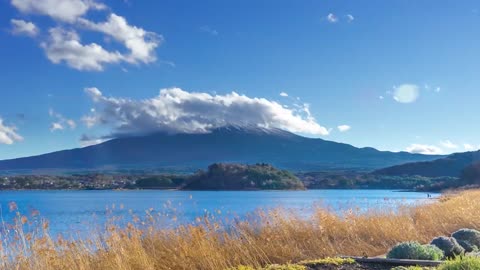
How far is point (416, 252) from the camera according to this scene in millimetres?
8414

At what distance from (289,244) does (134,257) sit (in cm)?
314

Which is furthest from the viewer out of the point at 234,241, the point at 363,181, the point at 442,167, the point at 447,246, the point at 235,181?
the point at 442,167

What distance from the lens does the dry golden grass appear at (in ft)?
26.0

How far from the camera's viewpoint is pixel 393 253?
8.70 m

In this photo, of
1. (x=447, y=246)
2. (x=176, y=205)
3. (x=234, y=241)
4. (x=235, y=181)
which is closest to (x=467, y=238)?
(x=447, y=246)

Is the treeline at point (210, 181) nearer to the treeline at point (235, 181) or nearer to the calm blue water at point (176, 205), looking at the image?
the treeline at point (235, 181)

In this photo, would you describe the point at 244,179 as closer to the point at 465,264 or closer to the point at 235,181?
the point at 235,181

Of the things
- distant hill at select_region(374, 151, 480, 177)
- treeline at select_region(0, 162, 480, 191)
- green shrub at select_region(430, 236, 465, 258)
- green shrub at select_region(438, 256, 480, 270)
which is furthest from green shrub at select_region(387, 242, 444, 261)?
distant hill at select_region(374, 151, 480, 177)

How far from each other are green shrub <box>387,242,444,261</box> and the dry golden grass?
1.78 m

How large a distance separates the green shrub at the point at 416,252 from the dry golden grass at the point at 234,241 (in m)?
1.78

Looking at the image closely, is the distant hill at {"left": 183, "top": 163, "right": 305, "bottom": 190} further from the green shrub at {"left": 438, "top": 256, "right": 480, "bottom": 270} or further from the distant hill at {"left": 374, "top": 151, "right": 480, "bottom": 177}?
the green shrub at {"left": 438, "top": 256, "right": 480, "bottom": 270}

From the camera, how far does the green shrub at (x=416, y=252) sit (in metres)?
8.42

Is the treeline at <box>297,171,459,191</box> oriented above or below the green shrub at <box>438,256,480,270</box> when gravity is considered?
above

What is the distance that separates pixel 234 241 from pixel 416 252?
8.63 feet
